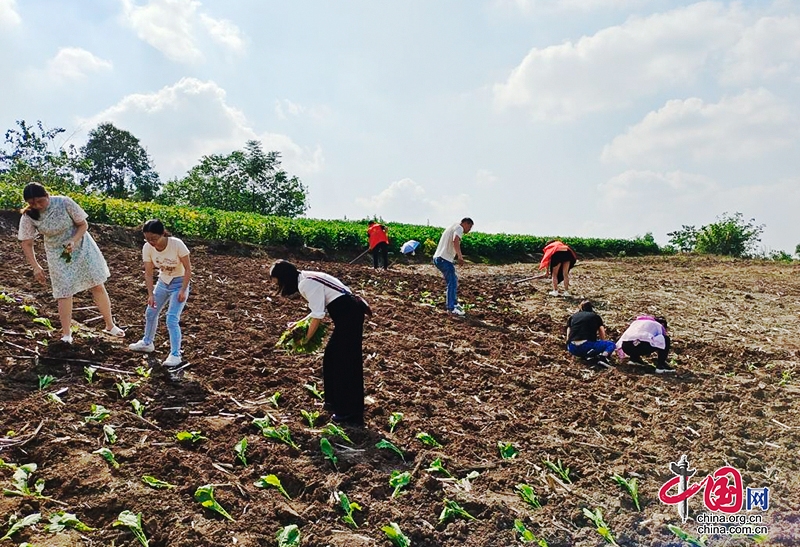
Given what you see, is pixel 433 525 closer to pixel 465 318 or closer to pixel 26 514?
pixel 26 514

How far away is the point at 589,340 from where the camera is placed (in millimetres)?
7379

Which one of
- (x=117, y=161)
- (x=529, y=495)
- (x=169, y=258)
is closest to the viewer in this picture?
(x=529, y=495)

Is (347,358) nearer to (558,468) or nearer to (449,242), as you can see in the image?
(558,468)

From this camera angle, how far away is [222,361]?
6285 mm

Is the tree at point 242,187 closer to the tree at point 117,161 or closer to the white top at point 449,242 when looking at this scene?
the tree at point 117,161

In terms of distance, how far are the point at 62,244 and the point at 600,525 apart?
5582 mm

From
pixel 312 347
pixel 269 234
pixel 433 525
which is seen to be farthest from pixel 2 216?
pixel 433 525

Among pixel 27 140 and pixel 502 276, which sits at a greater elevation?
pixel 27 140

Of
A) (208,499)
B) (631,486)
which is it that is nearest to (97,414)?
(208,499)

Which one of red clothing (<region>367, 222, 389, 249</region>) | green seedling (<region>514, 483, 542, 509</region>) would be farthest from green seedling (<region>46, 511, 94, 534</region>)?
red clothing (<region>367, 222, 389, 249</region>)

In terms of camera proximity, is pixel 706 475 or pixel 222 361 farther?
pixel 222 361

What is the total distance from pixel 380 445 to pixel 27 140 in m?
27.4

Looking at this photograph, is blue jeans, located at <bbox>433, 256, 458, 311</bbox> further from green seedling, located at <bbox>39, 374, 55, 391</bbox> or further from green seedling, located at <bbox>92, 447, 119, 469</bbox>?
green seedling, located at <bbox>92, 447, 119, 469</bbox>

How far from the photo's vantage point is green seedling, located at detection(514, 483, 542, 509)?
382cm
